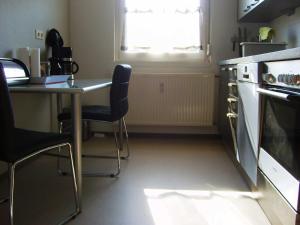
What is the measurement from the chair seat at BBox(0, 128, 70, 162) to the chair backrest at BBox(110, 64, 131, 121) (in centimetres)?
66

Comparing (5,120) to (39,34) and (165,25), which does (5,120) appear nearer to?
(39,34)

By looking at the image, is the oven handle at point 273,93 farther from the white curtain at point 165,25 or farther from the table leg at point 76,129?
the white curtain at point 165,25

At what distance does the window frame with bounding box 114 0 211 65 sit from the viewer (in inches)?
148

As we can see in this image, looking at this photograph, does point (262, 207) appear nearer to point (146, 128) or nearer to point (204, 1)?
A: point (146, 128)

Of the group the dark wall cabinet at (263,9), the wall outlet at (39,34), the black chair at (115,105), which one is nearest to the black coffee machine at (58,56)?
the wall outlet at (39,34)

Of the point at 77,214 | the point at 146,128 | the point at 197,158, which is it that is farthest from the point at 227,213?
the point at 146,128

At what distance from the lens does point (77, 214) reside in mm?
1840

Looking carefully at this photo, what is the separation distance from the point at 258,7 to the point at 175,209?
193 centimetres

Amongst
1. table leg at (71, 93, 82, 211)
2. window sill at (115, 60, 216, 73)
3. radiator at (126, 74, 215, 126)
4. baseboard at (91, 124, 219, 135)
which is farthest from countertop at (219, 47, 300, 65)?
baseboard at (91, 124, 219, 135)

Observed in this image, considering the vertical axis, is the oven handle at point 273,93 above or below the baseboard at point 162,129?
above

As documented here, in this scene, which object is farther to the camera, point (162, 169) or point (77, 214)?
point (162, 169)

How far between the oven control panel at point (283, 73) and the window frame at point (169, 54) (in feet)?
6.51

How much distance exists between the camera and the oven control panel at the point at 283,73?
140 centimetres

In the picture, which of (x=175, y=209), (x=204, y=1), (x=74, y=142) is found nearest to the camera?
(x=74, y=142)
